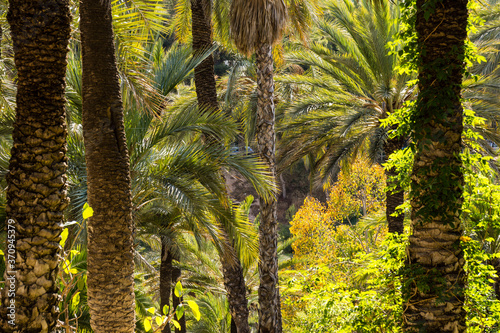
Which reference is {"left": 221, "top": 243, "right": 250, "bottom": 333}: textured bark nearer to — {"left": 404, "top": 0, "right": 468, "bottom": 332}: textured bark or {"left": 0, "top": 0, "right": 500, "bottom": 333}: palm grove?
{"left": 0, "top": 0, "right": 500, "bottom": 333}: palm grove

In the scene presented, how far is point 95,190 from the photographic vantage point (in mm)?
3506

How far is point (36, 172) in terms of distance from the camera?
248 cm

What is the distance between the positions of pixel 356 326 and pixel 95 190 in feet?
9.20

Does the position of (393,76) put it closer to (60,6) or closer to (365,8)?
(365,8)

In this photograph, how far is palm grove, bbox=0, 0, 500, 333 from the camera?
8.25ft

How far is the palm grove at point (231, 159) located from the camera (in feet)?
8.25

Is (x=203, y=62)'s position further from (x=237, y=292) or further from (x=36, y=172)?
(x=36, y=172)

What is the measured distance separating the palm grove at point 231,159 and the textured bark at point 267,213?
1.2 inches

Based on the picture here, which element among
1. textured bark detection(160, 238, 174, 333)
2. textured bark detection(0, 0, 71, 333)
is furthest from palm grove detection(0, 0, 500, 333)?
textured bark detection(160, 238, 174, 333)

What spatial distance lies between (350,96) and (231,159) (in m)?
4.49

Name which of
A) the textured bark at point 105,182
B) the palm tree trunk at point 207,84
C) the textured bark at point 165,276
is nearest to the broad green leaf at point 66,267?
the textured bark at point 105,182

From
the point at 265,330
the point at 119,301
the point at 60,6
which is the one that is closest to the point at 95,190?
the point at 119,301

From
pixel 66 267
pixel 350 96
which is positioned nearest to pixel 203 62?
pixel 350 96

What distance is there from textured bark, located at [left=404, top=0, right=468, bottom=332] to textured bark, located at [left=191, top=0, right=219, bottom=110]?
5.67m
